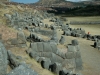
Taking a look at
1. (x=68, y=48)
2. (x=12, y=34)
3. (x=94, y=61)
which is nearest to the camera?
(x=68, y=48)

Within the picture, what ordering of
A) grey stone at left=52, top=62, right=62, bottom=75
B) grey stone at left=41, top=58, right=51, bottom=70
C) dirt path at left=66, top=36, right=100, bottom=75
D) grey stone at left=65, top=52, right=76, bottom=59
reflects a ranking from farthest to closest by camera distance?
dirt path at left=66, top=36, right=100, bottom=75, grey stone at left=65, top=52, right=76, bottom=59, grey stone at left=41, top=58, right=51, bottom=70, grey stone at left=52, top=62, right=62, bottom=75

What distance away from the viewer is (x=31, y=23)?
40688mm

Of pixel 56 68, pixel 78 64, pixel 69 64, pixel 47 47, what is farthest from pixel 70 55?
pixel 56 68

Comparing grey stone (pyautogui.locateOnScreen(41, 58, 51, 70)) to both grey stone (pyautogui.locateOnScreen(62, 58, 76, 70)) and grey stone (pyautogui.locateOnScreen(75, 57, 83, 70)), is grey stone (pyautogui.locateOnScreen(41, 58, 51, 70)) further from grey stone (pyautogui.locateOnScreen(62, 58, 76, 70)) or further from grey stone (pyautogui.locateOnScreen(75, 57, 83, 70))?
grey stone (pyautogui.locateOnScreen(75, 57, 83, 70))

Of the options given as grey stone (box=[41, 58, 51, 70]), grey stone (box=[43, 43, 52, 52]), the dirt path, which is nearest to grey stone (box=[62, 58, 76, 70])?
the dirt path

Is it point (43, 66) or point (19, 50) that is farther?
point (19, 50)

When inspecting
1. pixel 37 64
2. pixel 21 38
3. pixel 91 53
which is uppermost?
pixel 21 38

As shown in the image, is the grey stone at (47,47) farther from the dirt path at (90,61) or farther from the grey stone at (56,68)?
the dirt path at (90,61)

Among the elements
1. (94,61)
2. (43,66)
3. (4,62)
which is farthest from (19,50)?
(4,62)

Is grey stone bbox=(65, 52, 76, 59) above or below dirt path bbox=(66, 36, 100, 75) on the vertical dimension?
above

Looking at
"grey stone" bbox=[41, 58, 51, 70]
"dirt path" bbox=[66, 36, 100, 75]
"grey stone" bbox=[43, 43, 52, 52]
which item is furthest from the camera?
"dirt path" bbox=[66, 36, 100, 75]

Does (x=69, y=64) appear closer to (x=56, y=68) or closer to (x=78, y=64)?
(x=78, y=64)

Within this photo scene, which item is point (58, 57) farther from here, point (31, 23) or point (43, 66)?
point (31, 23)

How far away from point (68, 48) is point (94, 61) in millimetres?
3968
